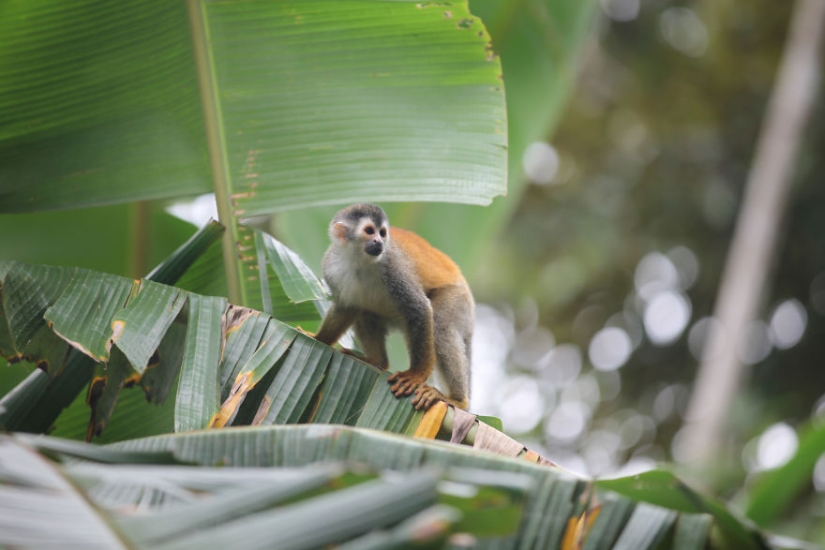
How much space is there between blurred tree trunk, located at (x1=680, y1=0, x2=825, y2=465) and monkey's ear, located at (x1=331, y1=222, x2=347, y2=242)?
4.54 m

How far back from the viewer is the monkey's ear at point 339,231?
3047 mm

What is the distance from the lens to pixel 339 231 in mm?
3066

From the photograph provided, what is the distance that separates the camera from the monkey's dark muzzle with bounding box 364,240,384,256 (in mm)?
2822

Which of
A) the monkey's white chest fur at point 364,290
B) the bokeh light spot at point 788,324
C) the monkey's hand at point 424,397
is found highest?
the bokeh light spot at point 788,324

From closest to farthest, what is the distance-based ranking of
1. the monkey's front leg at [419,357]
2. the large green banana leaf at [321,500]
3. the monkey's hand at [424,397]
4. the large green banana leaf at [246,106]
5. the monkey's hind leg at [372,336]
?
the large green banana leaf at [321,500]
the monkey's hand at [424,397]
the monkey's front leg at [419,357]
the large green banana leaf at [246,106]
the monkey's hind leg at [372,336]

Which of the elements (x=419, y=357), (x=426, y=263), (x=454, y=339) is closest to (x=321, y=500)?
(x=419, y=357)

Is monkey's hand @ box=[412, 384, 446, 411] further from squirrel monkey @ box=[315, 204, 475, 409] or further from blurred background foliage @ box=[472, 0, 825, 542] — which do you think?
blurred background foliage @ box=[472, 0, 825, 542]

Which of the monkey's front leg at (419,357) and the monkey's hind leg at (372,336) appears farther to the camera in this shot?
the monkey's hind leg at (372,336)

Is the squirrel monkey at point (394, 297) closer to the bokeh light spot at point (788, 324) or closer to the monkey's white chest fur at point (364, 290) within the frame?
the monkey's white chest fur at point (364, 290)

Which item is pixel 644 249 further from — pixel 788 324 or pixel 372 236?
pixel 372 236

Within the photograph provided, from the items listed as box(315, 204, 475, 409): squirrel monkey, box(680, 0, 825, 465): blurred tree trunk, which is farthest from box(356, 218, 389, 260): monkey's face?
box(680, 0, 825, 465): blurred tree trunk

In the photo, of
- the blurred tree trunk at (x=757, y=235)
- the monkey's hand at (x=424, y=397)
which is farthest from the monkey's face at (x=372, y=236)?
the blurred tree trunk at (x=757, y=235)

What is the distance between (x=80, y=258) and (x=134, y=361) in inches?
49.9

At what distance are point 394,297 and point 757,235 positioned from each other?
559cm
